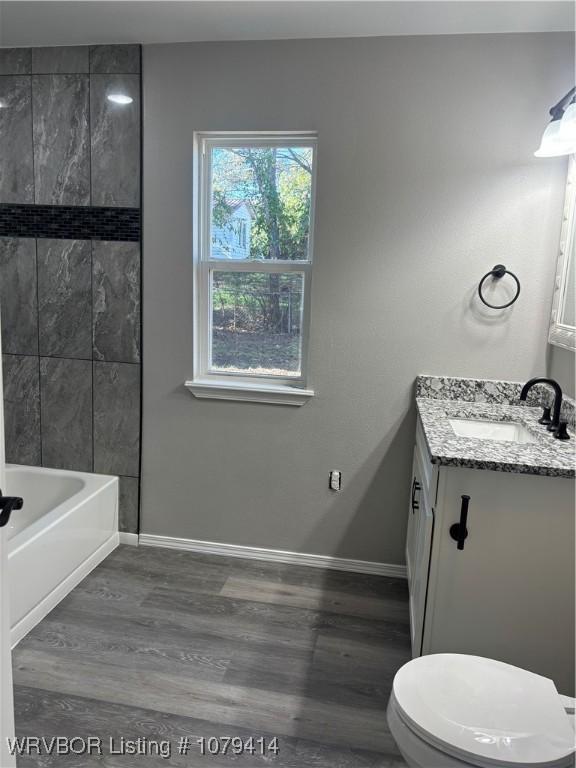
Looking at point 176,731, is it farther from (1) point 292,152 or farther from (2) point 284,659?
(1) point 292,152

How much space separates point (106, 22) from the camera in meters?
2.54

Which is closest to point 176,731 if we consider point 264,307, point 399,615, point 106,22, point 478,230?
point 399,615

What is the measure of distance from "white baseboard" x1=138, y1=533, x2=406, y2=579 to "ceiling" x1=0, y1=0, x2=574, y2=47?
244 centimetres

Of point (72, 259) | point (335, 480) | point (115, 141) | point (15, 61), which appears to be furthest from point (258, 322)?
point (15, 61)

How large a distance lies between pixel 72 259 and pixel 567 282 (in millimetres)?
2327

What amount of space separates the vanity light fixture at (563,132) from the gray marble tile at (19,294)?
7.95 ft

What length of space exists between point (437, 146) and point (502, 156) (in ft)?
0.92

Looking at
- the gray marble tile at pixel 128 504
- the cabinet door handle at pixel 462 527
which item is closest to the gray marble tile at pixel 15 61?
the gray marble tile at pixel 128 504

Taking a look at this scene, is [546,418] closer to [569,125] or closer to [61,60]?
[569,125]

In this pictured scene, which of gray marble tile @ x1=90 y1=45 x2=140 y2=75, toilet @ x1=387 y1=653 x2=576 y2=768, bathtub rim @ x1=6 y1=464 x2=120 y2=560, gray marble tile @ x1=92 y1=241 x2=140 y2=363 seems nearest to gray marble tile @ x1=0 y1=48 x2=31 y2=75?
gray marble tile @ x1=90 y1=45 x2=140 y2=75

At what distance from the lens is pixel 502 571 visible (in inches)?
76.0

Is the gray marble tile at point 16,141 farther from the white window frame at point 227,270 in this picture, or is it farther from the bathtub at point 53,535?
the bathtub at point 53,535

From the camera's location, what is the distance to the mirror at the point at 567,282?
2360 mm

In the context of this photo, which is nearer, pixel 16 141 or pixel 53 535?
pixel 53 535
